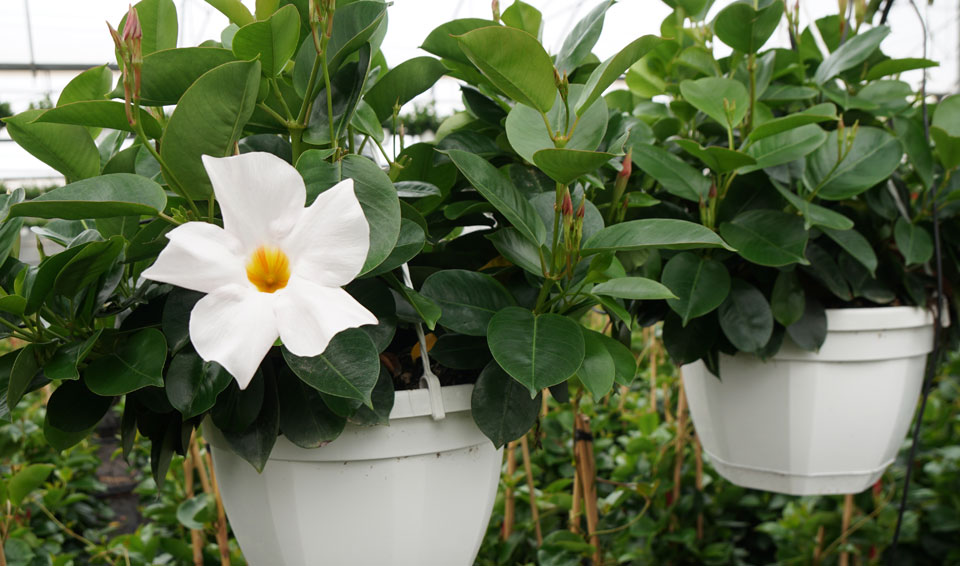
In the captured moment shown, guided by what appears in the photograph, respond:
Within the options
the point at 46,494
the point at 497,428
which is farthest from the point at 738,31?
the point at 46,494

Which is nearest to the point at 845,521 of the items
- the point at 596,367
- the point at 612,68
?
the point at 596,367

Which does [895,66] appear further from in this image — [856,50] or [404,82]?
[404,82]

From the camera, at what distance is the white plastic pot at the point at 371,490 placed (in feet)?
1.63

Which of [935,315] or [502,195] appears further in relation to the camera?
[935,315]

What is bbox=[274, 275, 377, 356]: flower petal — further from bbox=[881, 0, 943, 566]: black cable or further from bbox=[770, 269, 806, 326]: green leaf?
bbox=[881, 0, 943, 566]: black cable

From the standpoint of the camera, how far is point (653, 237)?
469 millimetres

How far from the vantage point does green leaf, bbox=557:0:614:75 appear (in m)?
0.53

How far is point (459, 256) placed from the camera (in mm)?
614

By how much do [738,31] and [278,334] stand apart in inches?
22.7

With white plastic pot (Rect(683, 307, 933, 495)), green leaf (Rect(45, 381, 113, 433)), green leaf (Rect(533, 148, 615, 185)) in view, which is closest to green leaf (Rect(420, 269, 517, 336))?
green leaf (Rect(533, 148, 615, 185))

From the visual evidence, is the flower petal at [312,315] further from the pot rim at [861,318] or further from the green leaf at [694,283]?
the pot rim at [861,318]

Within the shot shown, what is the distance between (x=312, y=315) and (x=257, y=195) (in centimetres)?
7

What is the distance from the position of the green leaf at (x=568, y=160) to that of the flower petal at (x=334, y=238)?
0.43 feet

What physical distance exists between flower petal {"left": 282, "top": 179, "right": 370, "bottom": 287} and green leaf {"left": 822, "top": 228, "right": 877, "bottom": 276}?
1.74 feet
